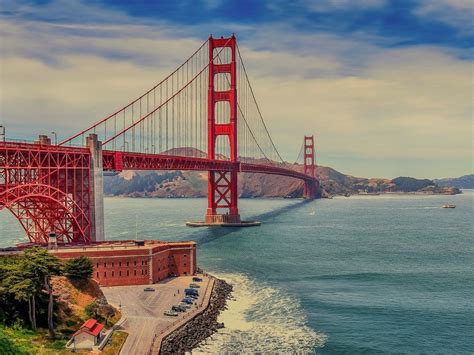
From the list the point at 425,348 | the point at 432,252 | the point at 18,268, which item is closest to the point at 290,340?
the point at 425,348

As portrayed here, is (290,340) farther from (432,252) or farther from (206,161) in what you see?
(206,161)

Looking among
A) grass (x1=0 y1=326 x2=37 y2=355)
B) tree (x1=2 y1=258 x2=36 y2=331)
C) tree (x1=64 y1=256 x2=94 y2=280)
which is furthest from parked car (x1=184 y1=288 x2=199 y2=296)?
grass (x1=0 y1=326 x2=37 y2=355)

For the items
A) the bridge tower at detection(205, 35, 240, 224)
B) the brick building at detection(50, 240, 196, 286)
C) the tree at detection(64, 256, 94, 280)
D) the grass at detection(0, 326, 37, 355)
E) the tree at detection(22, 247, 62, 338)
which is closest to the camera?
the grass at detection(0, 326, 37, 355)

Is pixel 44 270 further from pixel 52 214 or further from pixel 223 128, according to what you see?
pixel 223 128

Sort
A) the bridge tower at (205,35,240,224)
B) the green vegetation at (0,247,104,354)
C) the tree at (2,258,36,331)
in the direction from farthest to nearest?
the bridge tower at (205,35,240,224) → the tree at (2,258,36,331) → the green vegetation at (0,247,104,354)

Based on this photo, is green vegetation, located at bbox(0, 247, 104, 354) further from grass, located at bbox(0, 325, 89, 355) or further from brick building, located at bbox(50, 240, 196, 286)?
brick building, located at bbox(50, 240, 196, 286)

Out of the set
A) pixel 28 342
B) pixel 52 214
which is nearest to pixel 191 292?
pixel 28 342
